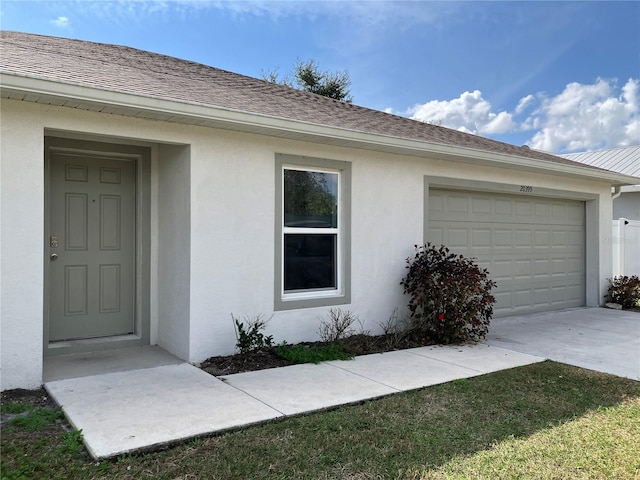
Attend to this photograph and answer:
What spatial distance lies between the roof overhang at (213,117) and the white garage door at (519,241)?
3.13ft

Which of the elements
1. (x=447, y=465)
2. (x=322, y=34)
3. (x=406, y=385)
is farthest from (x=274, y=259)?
(x=322, y=34)

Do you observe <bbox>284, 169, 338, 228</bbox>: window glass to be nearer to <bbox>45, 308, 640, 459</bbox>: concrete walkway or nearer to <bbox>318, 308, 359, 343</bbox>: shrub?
<bbox>318, 308, 359, 343</bbox>: shrub

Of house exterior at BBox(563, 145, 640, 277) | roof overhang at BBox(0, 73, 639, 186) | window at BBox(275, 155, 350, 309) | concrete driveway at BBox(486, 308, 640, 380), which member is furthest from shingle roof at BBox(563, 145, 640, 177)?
window at BBox(275, 155, 350, 309)

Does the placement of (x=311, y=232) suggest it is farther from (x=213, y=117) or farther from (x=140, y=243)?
(x=140, y=243)

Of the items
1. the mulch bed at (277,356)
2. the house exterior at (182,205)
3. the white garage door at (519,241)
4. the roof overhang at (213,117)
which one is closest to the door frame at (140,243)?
the house exterior at (182,205)

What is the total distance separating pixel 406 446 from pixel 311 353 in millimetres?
2466

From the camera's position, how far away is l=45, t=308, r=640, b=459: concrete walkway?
12.4 feet

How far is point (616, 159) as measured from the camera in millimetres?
17922

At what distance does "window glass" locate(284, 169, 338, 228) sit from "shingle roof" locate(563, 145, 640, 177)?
45.5 feet

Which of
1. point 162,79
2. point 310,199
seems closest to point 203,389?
point 310,199

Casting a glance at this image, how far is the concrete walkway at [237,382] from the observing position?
3779 mm

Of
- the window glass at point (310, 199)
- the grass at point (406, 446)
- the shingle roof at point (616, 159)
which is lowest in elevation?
the grass at point (406, 446)

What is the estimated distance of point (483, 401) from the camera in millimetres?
4578

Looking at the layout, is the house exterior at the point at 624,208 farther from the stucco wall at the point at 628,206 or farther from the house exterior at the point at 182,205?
the house exterior at the point at 182,205
